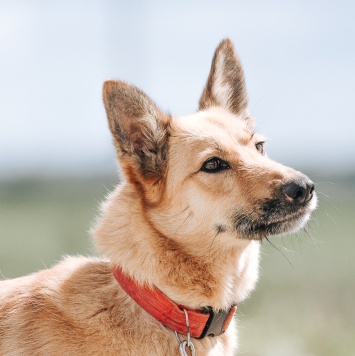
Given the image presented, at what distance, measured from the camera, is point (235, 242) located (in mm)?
3732

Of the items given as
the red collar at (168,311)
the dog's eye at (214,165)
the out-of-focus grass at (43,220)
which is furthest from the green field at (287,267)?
the dog's eye at (214,165)

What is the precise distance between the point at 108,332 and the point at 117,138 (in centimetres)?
104

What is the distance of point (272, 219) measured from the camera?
142 inches

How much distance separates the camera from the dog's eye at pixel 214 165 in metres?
3.83

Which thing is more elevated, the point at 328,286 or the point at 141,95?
the point at 141,95

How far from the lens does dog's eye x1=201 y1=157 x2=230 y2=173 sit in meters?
3.83

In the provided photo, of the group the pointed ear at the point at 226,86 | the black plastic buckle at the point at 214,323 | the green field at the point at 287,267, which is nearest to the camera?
the black plastic buckle at the point at 214,323

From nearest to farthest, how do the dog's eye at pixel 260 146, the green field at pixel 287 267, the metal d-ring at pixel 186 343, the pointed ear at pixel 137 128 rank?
the metal d-ring at pixel 186 343, the pointed ear at pixel 137 128, the dog's eye at pixel 260 146, the green field at pixel 287 267

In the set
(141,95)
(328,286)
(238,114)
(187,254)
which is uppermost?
(141,95)

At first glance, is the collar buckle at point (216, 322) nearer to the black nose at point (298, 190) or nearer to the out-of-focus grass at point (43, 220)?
the black nose at point (298, 190)

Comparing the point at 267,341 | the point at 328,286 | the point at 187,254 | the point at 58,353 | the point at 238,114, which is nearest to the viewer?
the point at 58,353

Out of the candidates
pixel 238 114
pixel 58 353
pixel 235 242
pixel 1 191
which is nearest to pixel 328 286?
pixel 238 114

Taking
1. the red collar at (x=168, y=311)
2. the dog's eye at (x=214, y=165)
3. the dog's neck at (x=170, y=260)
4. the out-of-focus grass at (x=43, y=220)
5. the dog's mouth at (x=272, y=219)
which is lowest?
the out-of-focus grass at (x=43, y=220)

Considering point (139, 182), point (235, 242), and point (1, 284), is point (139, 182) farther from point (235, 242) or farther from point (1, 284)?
point (1, 284)
